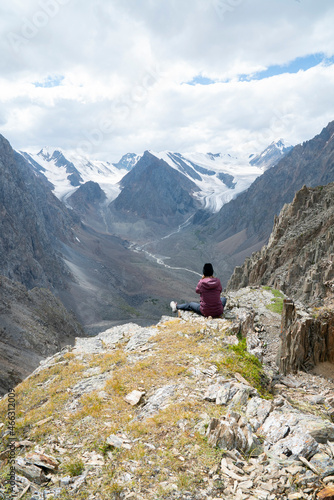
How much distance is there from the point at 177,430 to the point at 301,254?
4387cm

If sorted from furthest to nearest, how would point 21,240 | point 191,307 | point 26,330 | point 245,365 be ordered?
point 21,240, point 26,330, point 191,307, point 245,365

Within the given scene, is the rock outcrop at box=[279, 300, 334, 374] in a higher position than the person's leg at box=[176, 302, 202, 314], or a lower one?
lower

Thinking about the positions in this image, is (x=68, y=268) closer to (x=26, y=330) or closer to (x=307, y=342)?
(x=26, y=330)

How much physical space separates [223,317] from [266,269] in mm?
41450

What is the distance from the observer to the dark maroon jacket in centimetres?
1267

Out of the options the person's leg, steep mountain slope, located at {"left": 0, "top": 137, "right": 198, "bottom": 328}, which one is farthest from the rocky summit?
steep mountain slope, located at {"left": 0, "top": 137, "right": 198, "bottom": 328}

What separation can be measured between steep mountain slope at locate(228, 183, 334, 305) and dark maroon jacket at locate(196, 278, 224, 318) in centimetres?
1775

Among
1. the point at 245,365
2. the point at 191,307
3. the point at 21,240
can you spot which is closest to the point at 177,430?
the point at 245,365

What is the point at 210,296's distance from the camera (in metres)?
13.1

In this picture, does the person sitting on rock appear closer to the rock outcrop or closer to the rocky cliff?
the rock outcrop

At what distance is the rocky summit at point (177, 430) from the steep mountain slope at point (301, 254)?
2122 centimetres

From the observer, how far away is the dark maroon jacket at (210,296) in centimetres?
1267

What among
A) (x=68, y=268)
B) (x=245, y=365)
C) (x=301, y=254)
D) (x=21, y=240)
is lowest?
(x=68, y=268)

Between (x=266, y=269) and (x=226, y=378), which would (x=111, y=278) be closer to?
(x=266, y=269)
